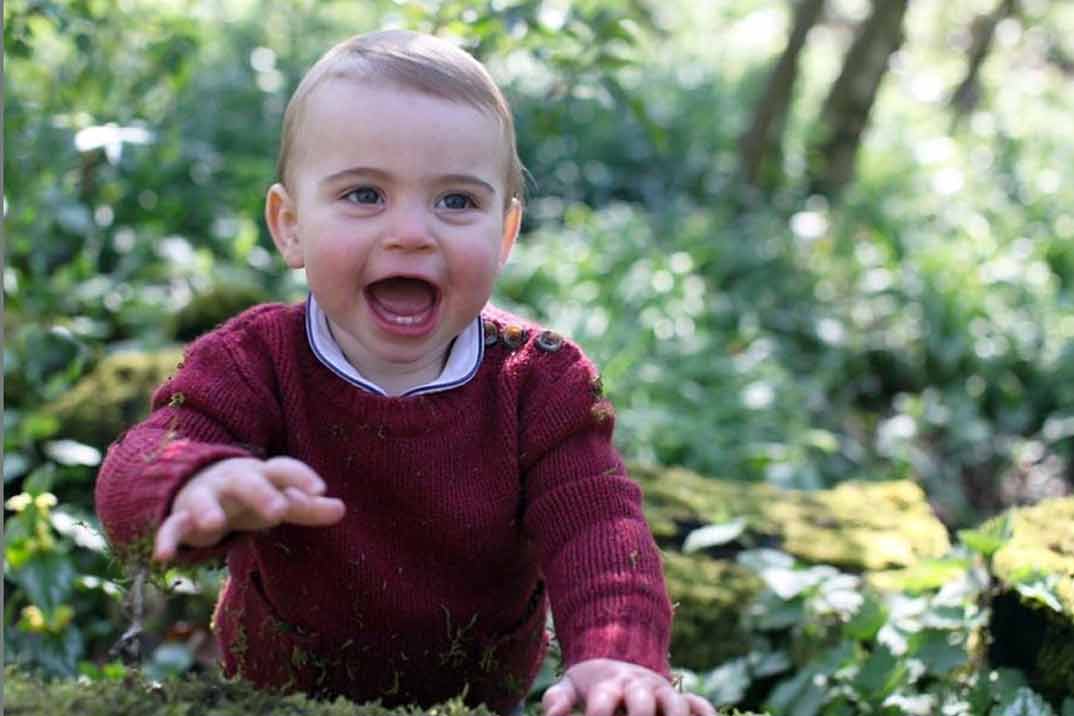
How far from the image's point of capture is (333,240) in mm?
1934

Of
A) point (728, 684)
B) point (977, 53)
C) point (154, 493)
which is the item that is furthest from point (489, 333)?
point (977, 53)

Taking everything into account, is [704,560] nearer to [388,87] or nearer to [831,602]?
[831,602]

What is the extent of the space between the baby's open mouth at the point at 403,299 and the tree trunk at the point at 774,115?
19.1 feet

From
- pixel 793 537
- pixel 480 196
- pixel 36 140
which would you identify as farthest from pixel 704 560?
pixel 36 140

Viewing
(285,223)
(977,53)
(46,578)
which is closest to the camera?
(285,223)

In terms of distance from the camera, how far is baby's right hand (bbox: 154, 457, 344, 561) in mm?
1534

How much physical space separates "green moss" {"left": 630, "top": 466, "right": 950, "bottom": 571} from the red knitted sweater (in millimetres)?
1306

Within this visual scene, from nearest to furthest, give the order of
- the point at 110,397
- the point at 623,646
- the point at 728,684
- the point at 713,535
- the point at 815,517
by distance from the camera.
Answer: the point at 623,646, the point at 728,684, the point at 713,535, the point at 815,517, the point at 110,397

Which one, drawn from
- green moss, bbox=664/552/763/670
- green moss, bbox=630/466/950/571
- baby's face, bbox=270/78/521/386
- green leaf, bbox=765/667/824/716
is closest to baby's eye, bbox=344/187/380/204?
baby's face, bbox=270/78/521/386

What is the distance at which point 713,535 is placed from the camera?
325cm

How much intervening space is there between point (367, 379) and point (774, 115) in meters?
5.90

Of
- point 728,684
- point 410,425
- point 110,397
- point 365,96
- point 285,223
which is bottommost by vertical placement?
point 728,684

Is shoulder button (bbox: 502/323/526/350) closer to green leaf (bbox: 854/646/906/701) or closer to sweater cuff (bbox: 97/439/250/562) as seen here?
sweater cuff (bbox: 97/439/250/562)

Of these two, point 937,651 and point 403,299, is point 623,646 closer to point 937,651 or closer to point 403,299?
point 403,299
